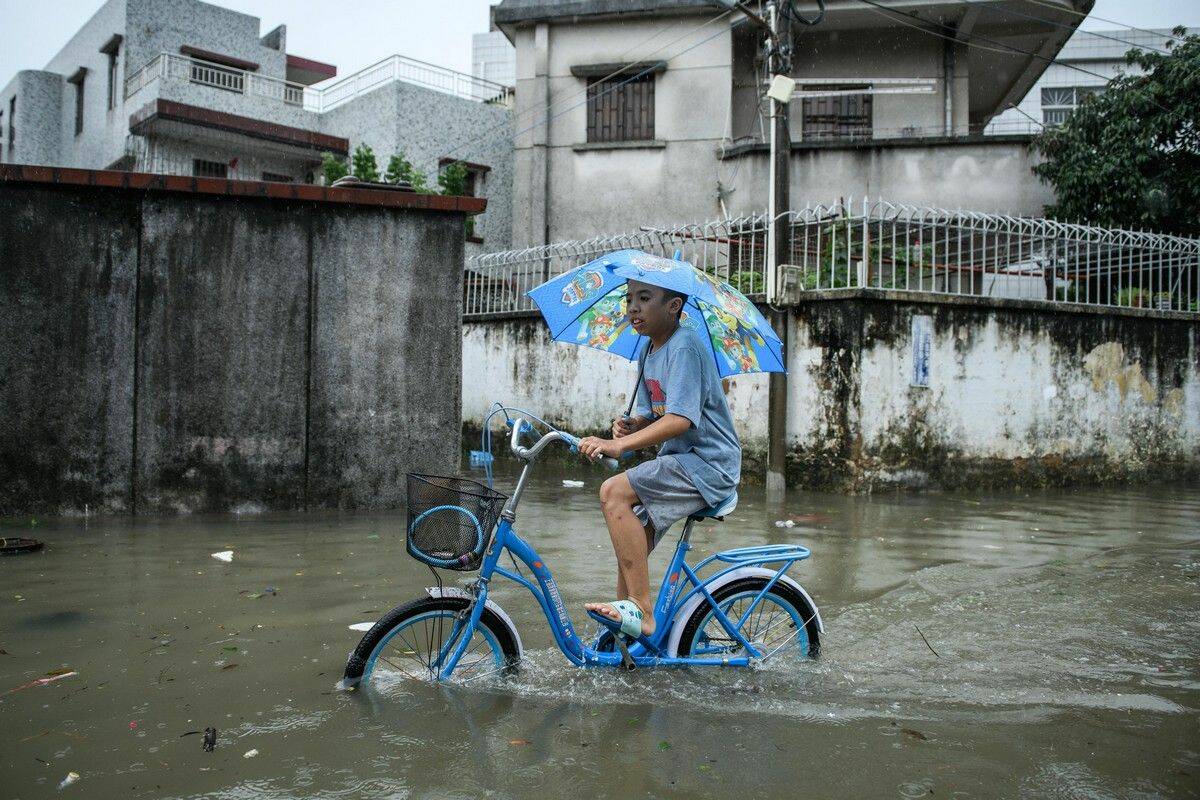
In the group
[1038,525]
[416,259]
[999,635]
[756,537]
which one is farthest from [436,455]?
[1038,525]

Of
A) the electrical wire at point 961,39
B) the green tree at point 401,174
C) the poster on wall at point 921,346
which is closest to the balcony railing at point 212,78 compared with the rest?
the green tree at point 401,174

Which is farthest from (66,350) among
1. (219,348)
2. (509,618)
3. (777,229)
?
(777,229)

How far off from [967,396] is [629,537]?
803 centimetres

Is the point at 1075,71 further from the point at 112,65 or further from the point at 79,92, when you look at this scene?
the point at 79,92

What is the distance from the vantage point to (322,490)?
25.4 feet

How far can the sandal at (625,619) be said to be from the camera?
3.57 metres

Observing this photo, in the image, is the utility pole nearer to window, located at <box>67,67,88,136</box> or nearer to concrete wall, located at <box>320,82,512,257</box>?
concrete wall, located at <box>320,82,512,257</box>

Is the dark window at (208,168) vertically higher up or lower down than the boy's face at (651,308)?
higher up

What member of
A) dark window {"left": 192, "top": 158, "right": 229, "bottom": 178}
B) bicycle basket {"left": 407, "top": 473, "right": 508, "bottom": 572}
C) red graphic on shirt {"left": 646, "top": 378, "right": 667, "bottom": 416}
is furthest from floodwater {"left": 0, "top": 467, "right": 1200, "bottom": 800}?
dark window {"left": 192, "top": 158, "right": 229, "bottom": 178}

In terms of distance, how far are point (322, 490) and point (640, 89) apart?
1272 cm

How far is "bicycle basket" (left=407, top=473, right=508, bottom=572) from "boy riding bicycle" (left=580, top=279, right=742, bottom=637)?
609mm

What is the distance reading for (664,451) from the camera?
12.5 ft

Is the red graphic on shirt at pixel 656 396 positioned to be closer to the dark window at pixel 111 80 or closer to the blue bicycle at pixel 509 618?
the blue bicycle at pixel 509 618

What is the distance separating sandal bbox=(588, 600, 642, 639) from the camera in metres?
3.57
